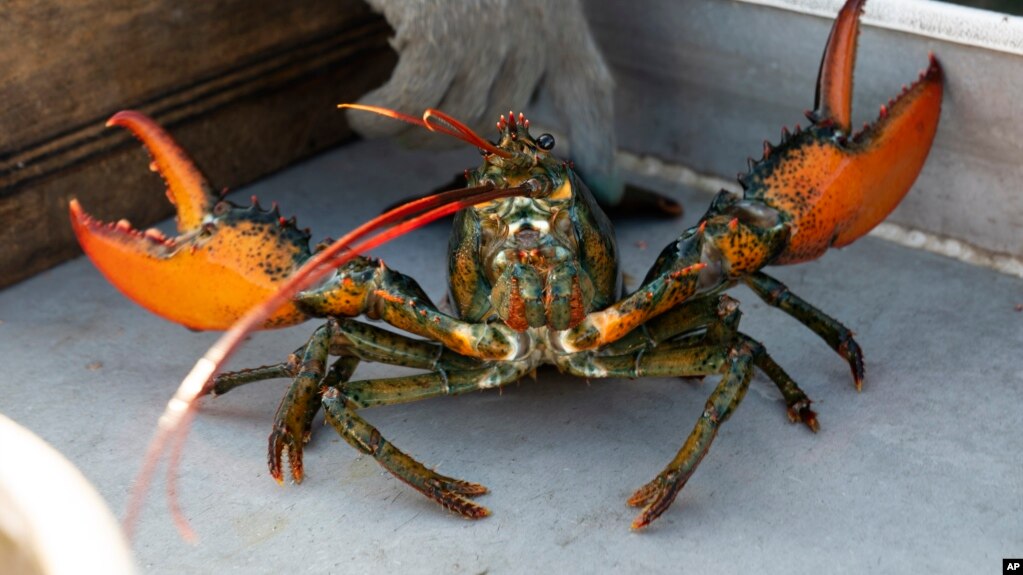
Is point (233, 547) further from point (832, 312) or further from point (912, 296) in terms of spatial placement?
point (912, 296)

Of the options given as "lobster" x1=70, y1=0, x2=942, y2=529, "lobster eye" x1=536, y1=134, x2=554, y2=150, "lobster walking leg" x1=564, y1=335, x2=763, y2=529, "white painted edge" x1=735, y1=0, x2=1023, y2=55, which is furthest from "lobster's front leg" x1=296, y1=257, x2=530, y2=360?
"white painted edge" x1=735, y1=0, x2=1023, y2=55

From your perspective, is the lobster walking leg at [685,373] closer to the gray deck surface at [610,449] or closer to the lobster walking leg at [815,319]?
the gray deck surface at [610,449]

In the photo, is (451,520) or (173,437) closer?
(451,520)

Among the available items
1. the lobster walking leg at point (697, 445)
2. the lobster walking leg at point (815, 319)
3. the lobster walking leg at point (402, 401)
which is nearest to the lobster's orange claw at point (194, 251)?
the lobster walking leg at point (402, 401)

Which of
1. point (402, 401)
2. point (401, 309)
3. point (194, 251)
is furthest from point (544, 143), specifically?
point (194, 251)

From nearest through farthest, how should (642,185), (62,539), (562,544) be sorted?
(62,539) < (562,544) < (642,185)

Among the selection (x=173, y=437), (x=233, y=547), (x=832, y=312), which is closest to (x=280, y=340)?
(x=173, y=437)

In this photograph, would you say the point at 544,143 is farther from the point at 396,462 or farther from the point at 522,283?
the point at 396,462
